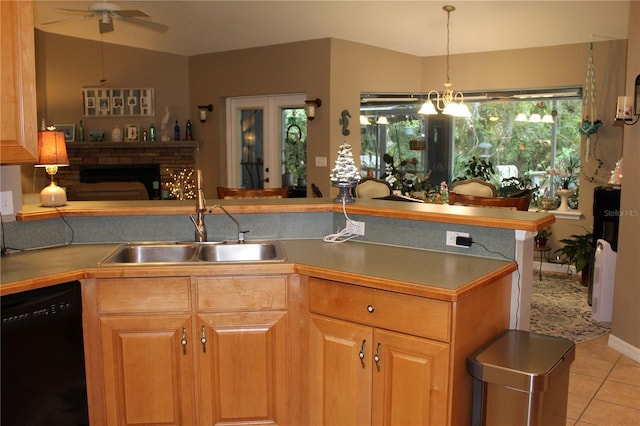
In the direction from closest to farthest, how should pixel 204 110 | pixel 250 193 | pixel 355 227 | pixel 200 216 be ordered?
pixel 200 216, pixel 355 227, pixel 250 193, pixel 204 110

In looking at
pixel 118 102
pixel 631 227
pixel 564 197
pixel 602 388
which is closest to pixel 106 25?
pixel 118 102

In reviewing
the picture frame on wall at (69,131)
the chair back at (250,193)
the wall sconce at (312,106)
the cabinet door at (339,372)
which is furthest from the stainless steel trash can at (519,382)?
the picture frame on wall at (69,131)

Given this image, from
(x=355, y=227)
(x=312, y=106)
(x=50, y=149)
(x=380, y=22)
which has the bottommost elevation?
(x=355, y=227)

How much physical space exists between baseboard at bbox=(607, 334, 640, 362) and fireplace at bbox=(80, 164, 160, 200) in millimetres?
6001

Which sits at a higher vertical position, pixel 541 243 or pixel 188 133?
pixel 188 133

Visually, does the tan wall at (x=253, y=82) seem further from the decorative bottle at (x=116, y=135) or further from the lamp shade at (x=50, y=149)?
the lamp shade at (x=50, y=149)

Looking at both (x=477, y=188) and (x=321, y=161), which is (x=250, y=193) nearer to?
(x=477, y=188)

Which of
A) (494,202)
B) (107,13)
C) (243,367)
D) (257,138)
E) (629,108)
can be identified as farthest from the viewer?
(257,138)

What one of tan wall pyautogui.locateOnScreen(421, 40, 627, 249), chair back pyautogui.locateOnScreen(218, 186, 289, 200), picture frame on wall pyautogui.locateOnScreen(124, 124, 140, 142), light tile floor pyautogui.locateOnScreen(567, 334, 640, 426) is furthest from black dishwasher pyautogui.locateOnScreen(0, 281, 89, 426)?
picture frame on wall pyautogui.locateOnScreen(124, 124, 140, 142)

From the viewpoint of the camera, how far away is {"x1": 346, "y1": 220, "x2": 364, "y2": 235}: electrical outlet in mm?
3012

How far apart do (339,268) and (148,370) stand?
0.95m

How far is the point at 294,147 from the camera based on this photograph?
7.21m

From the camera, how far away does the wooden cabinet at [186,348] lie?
239cm

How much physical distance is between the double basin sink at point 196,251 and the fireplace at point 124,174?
204 inches
